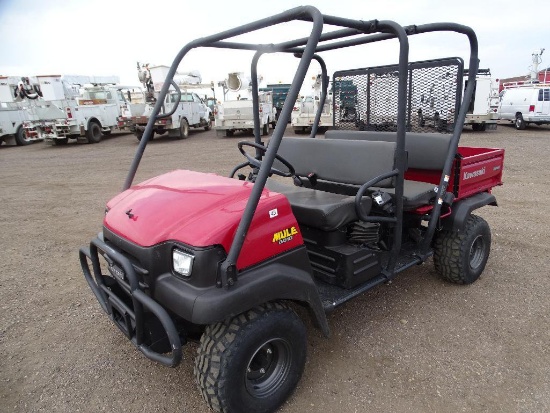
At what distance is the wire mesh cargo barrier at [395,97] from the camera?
310 centimetres

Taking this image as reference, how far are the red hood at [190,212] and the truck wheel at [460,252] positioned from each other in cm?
177

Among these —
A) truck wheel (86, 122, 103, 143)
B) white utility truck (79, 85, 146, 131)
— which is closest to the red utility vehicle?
white utility truck (79, 85, 146, 131)

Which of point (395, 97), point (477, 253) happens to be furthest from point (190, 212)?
point (477, 253)

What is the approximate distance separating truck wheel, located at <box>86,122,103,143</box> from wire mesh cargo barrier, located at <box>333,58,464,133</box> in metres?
13.8

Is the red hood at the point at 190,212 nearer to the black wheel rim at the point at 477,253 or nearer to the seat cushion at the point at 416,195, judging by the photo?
the seat cushion at the point at 416,195

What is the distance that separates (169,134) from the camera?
16.0 metres

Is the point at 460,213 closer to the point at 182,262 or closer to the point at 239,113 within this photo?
the point at 182,262

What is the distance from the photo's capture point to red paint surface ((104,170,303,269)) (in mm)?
1854

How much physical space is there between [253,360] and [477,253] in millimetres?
2362

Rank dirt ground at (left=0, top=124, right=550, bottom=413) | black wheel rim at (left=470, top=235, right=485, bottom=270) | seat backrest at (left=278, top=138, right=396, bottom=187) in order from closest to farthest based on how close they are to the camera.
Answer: dirt ground at (left=0, top=124, right=550, bottom=413) → seat backrest at (left=278, top=138, right=396, bottom=187) → black wheel rim at (left=470, top=235, right=485, bottom=270)

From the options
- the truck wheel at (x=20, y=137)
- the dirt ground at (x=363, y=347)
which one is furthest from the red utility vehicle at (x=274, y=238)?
the truck wheel at (x=20, y=137)

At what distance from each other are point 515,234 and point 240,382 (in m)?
3.83

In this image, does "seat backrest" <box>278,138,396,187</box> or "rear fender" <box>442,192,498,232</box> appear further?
"rear fender" <box>442,192,498,232</box>

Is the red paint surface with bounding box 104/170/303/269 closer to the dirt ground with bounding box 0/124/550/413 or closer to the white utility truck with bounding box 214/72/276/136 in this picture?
the dirt ground with bounding box 0/124/550/413
